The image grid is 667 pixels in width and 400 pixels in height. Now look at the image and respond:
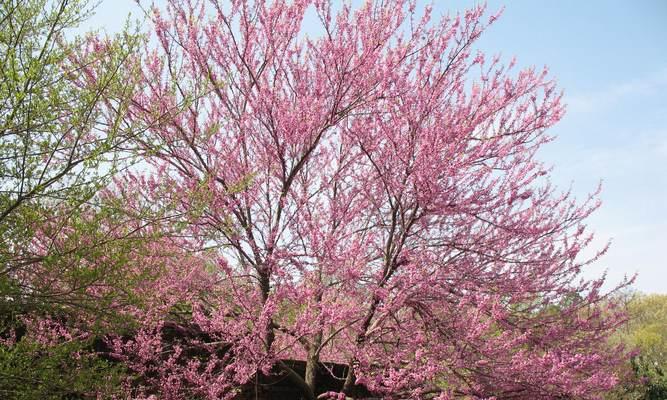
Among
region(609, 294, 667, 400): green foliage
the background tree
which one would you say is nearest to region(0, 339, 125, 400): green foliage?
the background tree

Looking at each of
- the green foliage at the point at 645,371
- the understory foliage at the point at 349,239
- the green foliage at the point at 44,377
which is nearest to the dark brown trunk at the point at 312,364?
the understory foliage at the point at 349,239

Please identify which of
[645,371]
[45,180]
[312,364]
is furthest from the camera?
[645,371]

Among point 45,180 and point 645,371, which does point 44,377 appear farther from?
point 645,371

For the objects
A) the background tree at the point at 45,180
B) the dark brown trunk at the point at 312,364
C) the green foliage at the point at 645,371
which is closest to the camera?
the background tree at the point at 45,180

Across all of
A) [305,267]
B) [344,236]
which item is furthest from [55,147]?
[344,236]

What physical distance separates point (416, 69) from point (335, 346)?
4.02 m

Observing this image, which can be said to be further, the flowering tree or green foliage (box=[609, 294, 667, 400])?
green foliage (box=[609, 294, 667, 400])

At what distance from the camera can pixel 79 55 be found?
20.1 ft

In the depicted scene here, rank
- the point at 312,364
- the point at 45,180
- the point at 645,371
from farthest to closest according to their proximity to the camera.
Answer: the point at 645,371, the point at 312,364, the point at 45,180

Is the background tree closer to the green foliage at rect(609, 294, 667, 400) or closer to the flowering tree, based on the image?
the flowering tree

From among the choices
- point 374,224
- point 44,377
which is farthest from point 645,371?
point 44,377

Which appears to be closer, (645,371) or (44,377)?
(44,377)

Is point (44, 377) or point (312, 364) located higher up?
point (44, 377)

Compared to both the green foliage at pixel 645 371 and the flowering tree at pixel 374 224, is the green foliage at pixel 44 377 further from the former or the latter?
the green foliage at pixel 645 371
